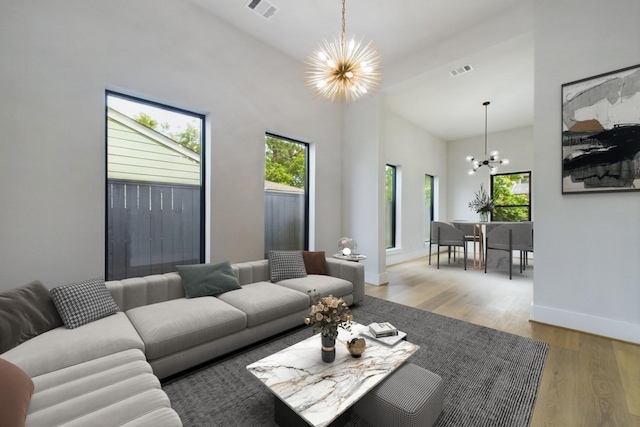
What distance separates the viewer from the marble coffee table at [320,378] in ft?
4.17

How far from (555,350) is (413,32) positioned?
13.0 ft

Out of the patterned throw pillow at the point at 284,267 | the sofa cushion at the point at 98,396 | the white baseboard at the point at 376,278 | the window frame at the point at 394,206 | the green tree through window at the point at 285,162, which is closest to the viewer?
the sofa cushion at the point at 98,396

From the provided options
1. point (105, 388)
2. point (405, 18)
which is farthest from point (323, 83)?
point (105, 388)

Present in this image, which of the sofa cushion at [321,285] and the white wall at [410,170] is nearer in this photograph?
the sofa cushion at [321,285]

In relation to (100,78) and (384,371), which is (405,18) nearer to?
(100,78)

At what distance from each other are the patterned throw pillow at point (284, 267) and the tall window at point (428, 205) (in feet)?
17.2

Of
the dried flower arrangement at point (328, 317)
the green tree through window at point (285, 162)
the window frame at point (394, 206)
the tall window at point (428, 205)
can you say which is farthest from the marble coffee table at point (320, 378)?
the tall window at point (428, 205)

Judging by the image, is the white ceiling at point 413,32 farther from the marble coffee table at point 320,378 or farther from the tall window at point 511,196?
the marble coffee table at point 320,378

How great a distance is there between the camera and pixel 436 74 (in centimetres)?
405

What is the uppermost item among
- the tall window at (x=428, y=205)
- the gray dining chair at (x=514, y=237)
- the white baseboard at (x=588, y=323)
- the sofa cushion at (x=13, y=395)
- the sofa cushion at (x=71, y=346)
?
the tall window at (x=428, y=205)

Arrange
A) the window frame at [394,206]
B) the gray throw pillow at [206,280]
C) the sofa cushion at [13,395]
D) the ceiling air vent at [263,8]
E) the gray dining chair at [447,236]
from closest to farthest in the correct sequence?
the sofa cushion at [13,395] → the gray throw pillow at [206,280] → the ceiling air vent at [263,8] → the gray dining chair at [447,236] → the window frame at [394,206]

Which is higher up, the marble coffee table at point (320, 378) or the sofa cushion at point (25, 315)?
the sofa cushion at point (25, 315)

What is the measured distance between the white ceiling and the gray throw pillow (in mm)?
3063

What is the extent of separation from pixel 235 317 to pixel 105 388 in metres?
1.00
